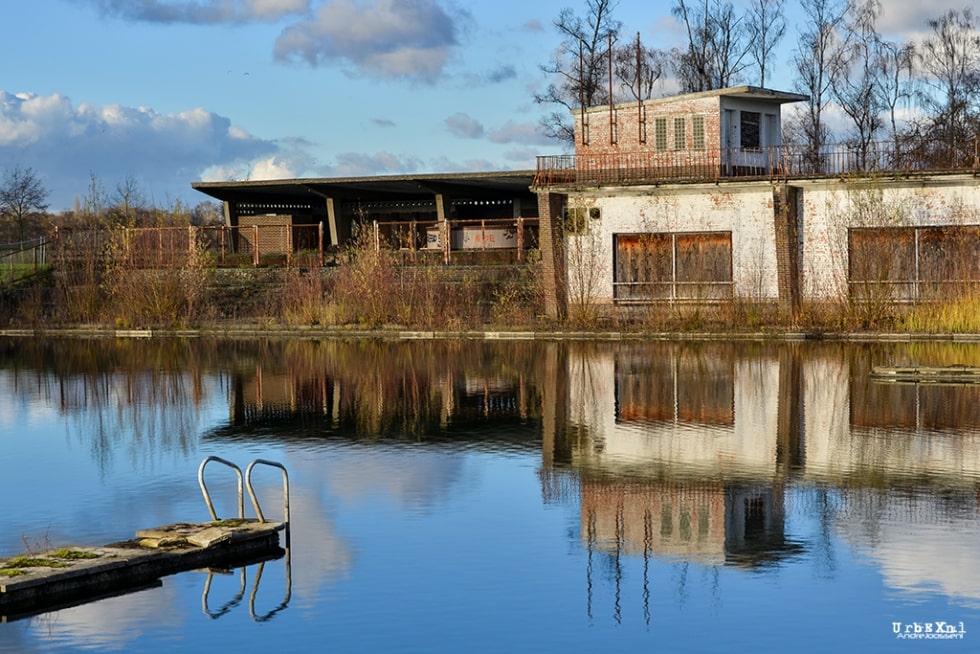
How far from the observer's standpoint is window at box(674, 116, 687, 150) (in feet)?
146

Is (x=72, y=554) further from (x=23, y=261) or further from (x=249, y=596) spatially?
(x=23, y=261)

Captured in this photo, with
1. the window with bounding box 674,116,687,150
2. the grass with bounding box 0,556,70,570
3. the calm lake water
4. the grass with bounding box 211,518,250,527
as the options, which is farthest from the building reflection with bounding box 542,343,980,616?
the window with bounding box 674,116,687,150

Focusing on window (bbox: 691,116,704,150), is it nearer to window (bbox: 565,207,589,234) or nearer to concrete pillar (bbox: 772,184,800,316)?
concrete pillar (bbox: 772,184,800,316)

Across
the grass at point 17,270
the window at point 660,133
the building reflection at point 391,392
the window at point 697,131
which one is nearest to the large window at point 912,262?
the window at point 697,131

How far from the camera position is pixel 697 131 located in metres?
44.4

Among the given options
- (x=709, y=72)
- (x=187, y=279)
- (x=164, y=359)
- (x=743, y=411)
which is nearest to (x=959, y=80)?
(x=709, y=72)

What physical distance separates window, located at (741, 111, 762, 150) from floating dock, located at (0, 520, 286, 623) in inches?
1309

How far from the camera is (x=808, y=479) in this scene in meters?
17.2

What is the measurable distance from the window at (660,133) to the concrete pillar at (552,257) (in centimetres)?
366

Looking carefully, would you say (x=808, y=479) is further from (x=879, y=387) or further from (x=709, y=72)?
(x=709, y=72)

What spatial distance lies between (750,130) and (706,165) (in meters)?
2.42

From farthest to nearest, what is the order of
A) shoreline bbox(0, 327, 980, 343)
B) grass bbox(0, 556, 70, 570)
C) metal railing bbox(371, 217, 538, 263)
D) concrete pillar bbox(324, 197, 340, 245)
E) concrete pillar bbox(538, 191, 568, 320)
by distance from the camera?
concrete pillar bbox(324, 197, 340, 245) < metal railing bbox(371, 217, 538, 263) < concrete pillar bbox(538, 191, 568, 320) < shoreline bbox(0, 327, 980, 343) < grass bbox(0, 556, 70, 570)

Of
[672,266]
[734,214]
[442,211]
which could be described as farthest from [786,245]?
[442,211]

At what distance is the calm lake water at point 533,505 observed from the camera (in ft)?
37.5
